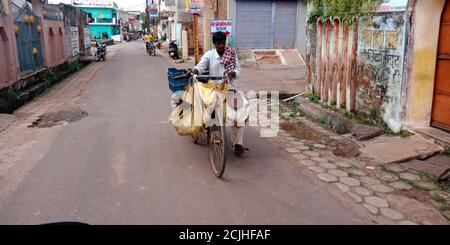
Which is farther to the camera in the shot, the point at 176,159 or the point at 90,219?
the point at 176,159

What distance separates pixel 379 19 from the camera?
6.53 m

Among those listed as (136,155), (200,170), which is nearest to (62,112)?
(136,155)

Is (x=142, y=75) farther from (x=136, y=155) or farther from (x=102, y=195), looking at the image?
(x=102, y=195)

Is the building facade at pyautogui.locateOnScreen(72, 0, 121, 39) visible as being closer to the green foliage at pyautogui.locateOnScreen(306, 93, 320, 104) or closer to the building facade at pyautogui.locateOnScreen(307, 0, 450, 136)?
the green foliage at pyautogui.locateOnScreen(306, 93, 320, 104)

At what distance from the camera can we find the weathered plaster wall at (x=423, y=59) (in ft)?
18.9

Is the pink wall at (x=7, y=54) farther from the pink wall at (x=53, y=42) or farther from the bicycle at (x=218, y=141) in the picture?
the bicycle at (x=218, y=141)

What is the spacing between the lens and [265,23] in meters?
20.4

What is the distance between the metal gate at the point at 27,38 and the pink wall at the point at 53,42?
570 millimetres

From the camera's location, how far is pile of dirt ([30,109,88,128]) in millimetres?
7867

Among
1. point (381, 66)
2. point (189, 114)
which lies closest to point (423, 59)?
point (381, 66)

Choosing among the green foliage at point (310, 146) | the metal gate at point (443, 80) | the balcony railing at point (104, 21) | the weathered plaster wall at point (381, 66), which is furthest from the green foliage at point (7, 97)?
the balcony railing at point (104, 21)

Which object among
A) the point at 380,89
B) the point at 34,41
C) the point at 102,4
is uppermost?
the point at 102,4

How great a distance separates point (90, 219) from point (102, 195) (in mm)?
553

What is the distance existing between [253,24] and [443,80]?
49.8 ft
